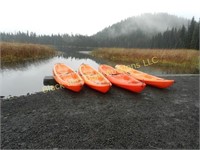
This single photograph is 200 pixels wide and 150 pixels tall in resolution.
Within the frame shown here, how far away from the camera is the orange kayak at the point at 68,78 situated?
647cm

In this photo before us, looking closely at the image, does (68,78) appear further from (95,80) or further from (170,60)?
(170,60)

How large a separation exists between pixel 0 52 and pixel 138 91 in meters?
13.6

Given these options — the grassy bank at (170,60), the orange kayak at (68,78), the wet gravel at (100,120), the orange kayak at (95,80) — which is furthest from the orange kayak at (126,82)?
the grassy bank at (170,60)

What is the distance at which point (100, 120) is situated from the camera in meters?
4.56

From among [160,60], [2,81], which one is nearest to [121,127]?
[2,81]

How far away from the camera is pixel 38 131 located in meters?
3.99

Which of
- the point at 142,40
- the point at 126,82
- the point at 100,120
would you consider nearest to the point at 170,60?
the point at 126,82

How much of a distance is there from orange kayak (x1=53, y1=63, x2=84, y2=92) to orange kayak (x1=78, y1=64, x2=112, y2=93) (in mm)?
284

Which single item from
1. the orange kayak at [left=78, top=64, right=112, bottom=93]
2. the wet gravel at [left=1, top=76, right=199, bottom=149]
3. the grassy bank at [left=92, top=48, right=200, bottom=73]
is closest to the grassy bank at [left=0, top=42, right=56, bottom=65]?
the orange kayak at [left=78, top=64, right=112, bottom=93]

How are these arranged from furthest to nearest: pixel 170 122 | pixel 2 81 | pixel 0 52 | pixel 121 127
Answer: pixel 0 52 < pixel 2 81 < pixel 170 122 < pixel 121 127

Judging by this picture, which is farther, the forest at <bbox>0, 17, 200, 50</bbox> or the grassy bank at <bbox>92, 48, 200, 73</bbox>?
the forest at <bbox>0, 17, 200, 50</bbox>

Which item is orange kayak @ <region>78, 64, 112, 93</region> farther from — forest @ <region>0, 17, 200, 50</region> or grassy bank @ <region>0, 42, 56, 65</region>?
forest @ <region>0, 17, 200, 50</region>

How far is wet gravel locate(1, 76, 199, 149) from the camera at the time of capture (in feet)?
12.0

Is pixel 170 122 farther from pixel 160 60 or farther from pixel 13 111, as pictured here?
pixel 160 60
